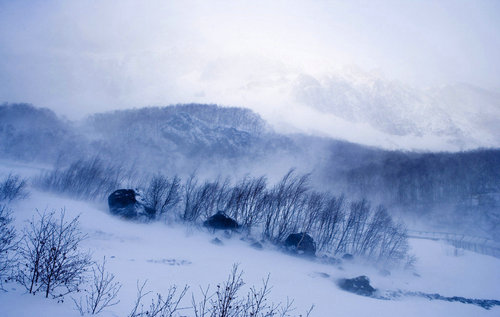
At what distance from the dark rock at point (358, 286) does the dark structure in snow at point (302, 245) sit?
23.3ft

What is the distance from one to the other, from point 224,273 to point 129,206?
1756cm

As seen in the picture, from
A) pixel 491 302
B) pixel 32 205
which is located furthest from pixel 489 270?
pixel 32 205

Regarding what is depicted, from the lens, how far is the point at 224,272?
20656 millimetres

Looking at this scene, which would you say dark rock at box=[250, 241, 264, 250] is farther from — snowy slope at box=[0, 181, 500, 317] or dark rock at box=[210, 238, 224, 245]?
dark rock at box=[210, 238, 224, 245]

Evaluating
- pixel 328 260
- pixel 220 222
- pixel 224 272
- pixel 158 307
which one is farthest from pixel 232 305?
pixel 328 260

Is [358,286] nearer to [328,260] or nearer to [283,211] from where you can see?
[328,260]

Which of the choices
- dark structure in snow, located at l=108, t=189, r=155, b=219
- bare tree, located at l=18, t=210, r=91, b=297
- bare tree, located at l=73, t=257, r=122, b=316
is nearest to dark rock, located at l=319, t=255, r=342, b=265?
dark structure in snow, located at l=108, t=189, r=155, b=219

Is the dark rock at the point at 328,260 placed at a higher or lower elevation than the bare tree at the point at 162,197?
lower

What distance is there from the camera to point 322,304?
18.3 m

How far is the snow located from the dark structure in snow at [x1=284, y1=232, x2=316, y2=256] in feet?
4.40

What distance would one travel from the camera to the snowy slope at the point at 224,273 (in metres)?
15.5

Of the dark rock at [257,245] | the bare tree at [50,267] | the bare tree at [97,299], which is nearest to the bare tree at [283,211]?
the dark rock at [257,245]

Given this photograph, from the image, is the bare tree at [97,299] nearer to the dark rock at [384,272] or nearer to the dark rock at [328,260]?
the dark rock at [328,260]

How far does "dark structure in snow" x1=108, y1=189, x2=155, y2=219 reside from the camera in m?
30.9
